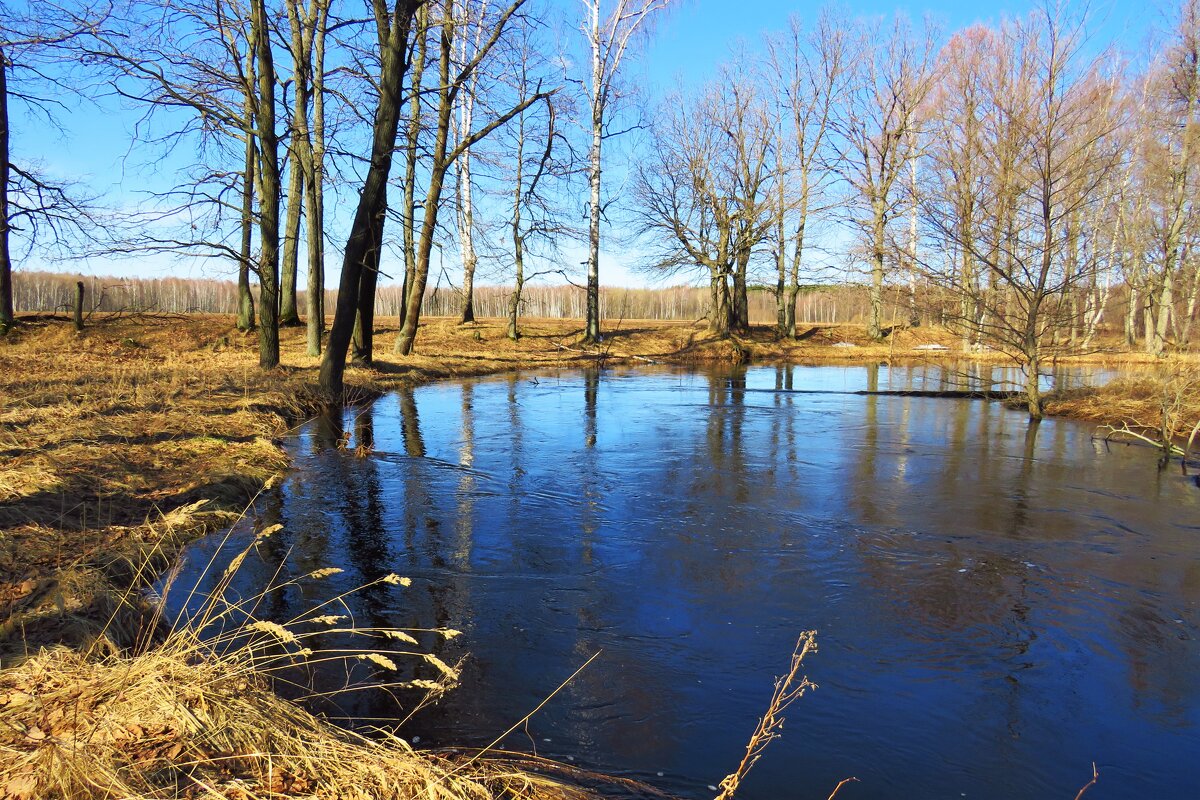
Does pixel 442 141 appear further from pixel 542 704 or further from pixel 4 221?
pixel 542 704

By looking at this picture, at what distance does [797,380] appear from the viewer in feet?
71.6

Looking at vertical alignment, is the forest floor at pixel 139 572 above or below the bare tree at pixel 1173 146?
below

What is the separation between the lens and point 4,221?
52.3 ft

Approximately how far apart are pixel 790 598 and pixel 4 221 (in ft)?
59.1

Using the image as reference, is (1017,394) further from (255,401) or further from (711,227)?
(711,227)

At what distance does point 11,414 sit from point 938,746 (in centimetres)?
927

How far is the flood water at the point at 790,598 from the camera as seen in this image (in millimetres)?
3480

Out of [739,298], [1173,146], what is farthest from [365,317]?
[1173,146]

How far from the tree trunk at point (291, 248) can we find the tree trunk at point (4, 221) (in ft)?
19.4

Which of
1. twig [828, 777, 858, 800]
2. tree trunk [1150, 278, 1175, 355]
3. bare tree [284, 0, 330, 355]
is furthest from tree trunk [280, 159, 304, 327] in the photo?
tree trunk [1150, 278, 1175, 355]

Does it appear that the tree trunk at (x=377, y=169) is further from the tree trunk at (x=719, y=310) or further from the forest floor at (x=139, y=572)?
the tree trunk at (x=719, y=310)

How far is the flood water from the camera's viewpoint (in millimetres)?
3480

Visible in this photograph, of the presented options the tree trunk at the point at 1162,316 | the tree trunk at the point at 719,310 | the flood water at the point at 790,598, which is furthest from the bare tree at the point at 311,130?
the tree trunk at the point at 1162,316

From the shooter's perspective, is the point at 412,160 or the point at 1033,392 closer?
the point at 1033,392
